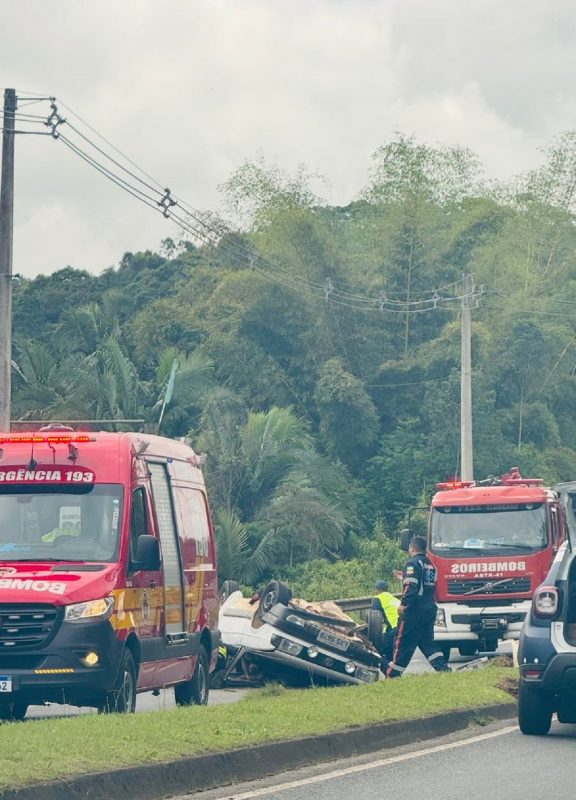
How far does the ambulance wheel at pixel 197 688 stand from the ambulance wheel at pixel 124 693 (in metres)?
1.77

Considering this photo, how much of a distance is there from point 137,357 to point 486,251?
532 inches

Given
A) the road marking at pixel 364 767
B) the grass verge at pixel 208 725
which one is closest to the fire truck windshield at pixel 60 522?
the grass verge at pixel 208 725

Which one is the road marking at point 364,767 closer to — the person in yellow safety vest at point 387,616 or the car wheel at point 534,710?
the car wheel at point 534,710

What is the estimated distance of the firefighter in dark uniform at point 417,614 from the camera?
1720 cm

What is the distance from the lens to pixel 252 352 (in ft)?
159

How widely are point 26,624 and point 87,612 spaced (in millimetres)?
473

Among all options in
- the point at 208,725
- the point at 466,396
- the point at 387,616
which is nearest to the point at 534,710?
the point at 208,725

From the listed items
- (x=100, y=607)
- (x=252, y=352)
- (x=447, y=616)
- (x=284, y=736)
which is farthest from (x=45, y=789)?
(x=252, y=352)

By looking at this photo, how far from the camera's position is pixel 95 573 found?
12.4 meters

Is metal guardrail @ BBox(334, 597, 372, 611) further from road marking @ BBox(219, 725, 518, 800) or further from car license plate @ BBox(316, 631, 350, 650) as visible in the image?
road marking @ BBox(219, 725, 518, 800)

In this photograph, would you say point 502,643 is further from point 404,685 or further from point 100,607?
point 100,607

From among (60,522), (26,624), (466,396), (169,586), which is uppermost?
(466,396)

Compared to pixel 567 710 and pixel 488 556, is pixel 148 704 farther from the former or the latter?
pixel 488 556

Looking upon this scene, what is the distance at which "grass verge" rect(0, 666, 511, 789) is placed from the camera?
28.6 ft
